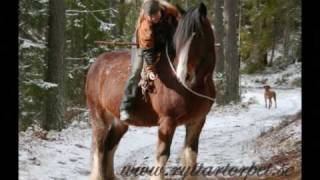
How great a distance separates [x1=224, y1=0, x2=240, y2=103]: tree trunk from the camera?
20.5 metres

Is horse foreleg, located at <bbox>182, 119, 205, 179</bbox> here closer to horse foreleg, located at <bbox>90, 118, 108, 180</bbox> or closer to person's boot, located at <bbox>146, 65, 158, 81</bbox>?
person's boot, located at <bbox>146, 65, 158, 81</bbox>

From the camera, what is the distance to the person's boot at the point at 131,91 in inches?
234

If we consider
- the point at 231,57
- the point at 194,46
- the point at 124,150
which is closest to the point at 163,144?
the point at 194,46

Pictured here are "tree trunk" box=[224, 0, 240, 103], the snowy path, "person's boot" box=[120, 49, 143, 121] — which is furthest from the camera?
"tree trunk" box=[224, 0, 240, 103]

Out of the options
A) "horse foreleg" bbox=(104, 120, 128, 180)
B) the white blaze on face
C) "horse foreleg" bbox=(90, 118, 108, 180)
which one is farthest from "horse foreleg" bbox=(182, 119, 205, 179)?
"horse foreleg" bbox=(90, 118, 108, 180)

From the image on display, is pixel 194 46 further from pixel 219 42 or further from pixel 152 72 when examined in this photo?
pixel 219 42

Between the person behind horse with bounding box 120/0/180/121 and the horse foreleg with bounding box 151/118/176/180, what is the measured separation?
59 centimetres

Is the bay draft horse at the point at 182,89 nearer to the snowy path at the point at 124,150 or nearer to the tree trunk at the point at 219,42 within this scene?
the snowy path at the point at 124,150

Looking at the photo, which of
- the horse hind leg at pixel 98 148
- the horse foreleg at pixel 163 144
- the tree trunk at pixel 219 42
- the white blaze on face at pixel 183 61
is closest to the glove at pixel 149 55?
the white blaze on face at pixel 183 61

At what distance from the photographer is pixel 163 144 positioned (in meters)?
5.62

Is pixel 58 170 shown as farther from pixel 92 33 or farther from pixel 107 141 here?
pixel 92 33

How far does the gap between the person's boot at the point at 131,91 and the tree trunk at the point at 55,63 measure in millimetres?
6167

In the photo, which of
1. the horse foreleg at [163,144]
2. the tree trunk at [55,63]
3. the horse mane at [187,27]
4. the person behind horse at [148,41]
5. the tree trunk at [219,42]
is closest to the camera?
the horse mane at [187,27]
